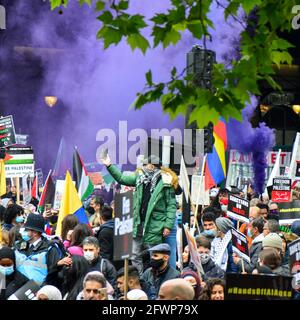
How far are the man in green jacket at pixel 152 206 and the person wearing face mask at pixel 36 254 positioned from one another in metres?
1.87

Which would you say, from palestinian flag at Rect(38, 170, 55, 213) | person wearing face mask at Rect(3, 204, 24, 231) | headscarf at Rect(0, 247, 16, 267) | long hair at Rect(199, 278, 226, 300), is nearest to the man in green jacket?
person wearing face mask at Rect(3, 204, 24, 231)

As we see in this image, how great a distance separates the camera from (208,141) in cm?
1522

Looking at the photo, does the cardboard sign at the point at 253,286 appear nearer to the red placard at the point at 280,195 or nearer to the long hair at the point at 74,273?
the long hair at the point at 74,273

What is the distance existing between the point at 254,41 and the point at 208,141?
7995mm

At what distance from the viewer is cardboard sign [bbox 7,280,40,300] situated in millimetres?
9281

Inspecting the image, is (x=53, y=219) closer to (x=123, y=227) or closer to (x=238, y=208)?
(x=238, y=208)

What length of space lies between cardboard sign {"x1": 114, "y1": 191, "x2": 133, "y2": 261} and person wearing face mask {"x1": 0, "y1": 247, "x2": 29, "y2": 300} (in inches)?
36.8

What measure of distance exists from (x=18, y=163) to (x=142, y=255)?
5679mm

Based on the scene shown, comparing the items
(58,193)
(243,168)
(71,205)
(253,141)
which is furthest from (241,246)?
(253,141)

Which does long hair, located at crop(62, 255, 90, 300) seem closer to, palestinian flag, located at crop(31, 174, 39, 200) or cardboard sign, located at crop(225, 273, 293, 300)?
cardboard sign, located at crop(225, 273, 293, 300)

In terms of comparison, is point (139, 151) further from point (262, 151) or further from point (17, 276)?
point (17, 276)

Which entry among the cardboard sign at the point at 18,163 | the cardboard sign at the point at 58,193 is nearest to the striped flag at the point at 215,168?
the cardboard sign at the point at 58,193

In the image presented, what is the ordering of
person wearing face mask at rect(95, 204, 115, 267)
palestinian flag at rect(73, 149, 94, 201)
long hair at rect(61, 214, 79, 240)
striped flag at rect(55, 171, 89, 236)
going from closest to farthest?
1. person wearing face mask at rect(95, 204, 115, 267)
2. long hair at rect(61, 214, 79, 240)
3. striped flag at rect(55, 171, 89, 236)
4. palestinian flag at rect(73, 149, 94, 201)

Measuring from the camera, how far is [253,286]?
863 centimetres
